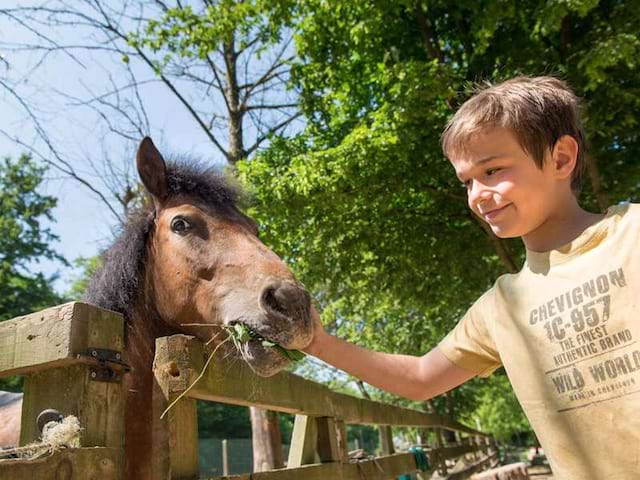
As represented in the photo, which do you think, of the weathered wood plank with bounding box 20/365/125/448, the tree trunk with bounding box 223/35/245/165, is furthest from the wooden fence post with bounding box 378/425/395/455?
the tree trunk with bounding box 223/35/245/165

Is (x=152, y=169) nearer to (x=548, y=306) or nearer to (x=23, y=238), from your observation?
(x=548, y=306)

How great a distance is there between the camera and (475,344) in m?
2.04

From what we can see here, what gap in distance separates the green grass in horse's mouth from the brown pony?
0.02m

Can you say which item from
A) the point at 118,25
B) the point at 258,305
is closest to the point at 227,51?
the point at 118,25

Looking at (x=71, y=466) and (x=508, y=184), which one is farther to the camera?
(x=508, y=184)

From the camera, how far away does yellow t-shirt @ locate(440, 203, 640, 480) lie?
1.51 m

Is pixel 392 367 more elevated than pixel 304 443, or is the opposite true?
pixel 392 367

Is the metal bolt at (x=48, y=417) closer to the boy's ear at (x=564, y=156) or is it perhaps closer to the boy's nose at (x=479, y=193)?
the boy's nose at (x=479, y=193)

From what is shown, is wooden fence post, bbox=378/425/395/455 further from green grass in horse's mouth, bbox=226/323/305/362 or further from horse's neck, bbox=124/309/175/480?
green grass in horse's mouth, bbox=226/323/305/362

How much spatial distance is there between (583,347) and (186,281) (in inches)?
67.6

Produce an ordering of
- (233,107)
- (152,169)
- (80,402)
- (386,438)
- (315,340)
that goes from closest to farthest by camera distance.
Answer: (80,402)
(315,340)
(152,169)
(386,438)
(233,107)

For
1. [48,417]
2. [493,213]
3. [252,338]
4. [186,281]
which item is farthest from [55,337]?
[493,213]

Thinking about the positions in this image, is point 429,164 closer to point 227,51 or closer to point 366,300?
point 366,300

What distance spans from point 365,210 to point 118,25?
7177 mm
